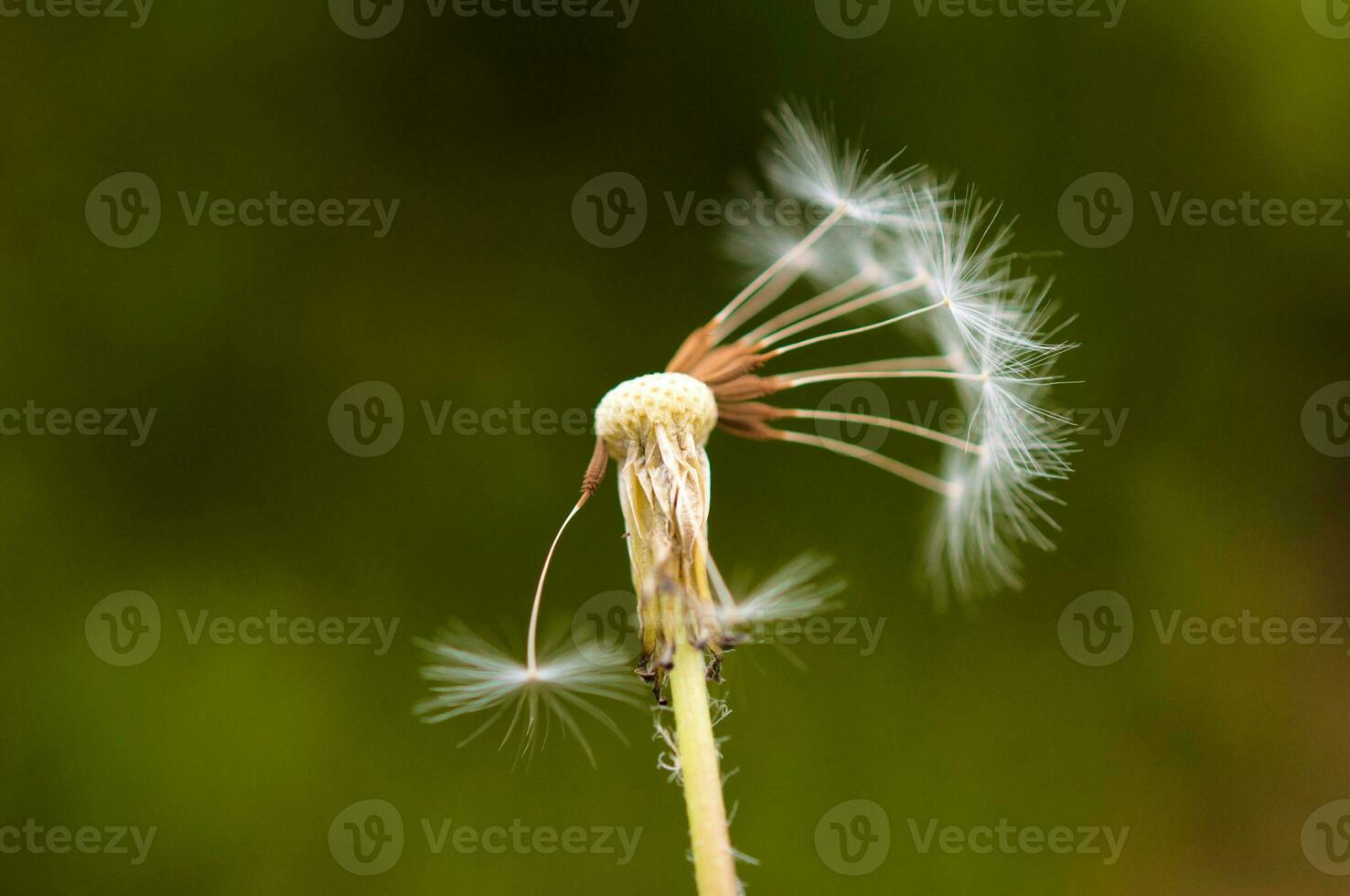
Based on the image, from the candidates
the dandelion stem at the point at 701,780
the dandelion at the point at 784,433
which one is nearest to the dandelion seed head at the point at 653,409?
the dandelion at the point at 784,433

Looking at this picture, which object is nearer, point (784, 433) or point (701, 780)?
point (701, 780)

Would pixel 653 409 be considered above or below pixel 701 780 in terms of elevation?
above

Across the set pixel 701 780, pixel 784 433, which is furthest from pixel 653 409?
pixel 701 780

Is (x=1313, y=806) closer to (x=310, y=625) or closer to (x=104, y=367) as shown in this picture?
(x=310, y=625)

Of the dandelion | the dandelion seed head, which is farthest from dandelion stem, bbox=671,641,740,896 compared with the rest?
the dandelion seed head

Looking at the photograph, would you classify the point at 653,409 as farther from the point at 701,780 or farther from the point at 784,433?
the point at 701,780

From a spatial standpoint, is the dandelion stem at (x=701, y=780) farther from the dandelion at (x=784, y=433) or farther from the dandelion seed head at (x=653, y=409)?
the dandelion seed head at (x=653, y=409)

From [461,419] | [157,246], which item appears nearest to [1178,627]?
[461,419]

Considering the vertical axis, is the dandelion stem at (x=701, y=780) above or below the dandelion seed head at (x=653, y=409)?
below
